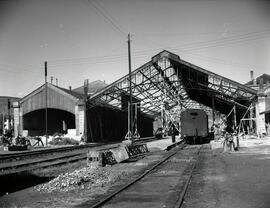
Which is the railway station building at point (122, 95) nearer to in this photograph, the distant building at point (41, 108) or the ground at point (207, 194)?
the distant building at point (41, 108)

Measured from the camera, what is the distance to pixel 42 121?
4412 cm

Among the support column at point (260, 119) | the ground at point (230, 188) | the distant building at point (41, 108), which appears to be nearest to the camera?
the ground at point (230, 188)

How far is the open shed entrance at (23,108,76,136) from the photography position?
4128cm

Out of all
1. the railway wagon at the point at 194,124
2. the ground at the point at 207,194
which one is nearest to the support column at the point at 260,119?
the railway wagon at the point at 194,124

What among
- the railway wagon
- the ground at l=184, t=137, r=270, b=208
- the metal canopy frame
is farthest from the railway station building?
the ground at l=184, t=137, r=270, b=208

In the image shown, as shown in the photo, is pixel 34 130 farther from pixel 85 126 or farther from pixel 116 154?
pixel 116 154

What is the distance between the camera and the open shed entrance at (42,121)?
4128 cm

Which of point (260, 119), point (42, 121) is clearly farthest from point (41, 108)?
point (260, 119)

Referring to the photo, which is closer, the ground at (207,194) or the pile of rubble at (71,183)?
the ground at (207,194)

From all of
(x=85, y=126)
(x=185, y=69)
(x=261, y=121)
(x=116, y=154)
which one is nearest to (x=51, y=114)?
(x=85, y=126)

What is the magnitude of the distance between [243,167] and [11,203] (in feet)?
30.5

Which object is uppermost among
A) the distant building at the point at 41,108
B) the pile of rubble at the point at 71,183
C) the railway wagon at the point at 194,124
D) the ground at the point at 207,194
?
the distant building at the point at 41,108

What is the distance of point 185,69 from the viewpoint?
3534 centimetres

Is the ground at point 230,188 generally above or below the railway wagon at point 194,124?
below
